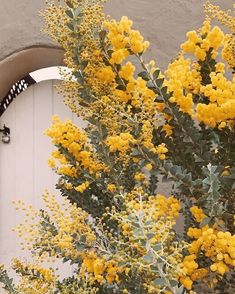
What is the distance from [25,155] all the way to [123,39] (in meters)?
1.82

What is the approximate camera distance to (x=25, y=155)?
351cm

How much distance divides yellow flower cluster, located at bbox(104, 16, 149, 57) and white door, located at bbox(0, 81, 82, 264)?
1638 mm

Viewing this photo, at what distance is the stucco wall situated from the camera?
295cm

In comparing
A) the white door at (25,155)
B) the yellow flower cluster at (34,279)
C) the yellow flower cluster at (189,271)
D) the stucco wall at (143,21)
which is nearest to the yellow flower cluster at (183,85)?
the yellow flower cluster at (189,271)

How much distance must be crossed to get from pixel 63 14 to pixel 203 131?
584 mm

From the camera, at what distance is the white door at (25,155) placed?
347 centimetres

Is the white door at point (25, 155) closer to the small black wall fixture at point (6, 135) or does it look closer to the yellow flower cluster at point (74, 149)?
the small black wall fixture at point (6, 135)

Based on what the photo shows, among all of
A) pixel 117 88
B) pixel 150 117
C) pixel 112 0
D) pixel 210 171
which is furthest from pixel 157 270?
pixel 112 0

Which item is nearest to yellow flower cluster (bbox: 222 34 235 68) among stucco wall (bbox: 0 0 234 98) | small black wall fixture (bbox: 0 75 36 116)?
stucco wall (bbox: 0 0 234 98)

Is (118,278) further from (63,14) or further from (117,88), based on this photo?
(63,14)

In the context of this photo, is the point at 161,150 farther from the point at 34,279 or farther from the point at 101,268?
the point at 34,279

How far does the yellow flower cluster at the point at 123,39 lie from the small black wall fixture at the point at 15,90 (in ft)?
5.60

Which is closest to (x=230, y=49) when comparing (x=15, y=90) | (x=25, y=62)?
(x=25, y=62)

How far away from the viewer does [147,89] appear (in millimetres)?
1936
